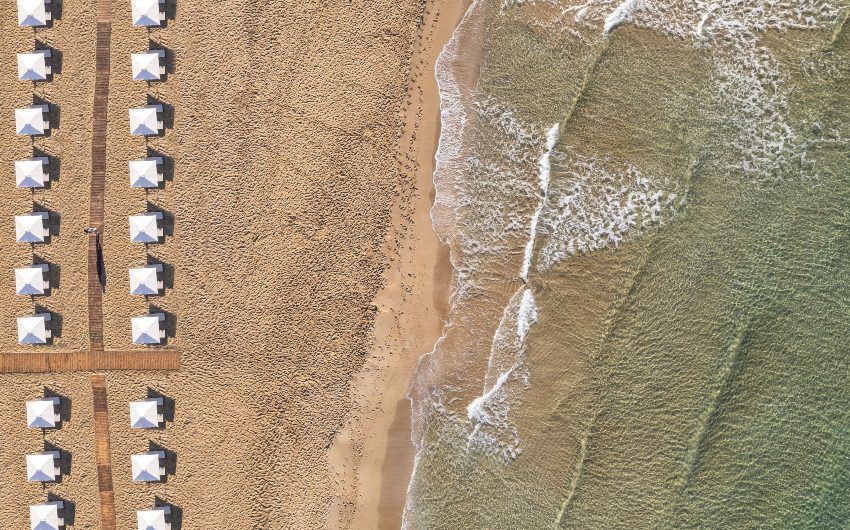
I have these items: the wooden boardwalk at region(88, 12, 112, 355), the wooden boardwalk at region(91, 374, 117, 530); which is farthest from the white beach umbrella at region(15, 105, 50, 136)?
the wooden boardwalk at region(91, 374, 117, 530)

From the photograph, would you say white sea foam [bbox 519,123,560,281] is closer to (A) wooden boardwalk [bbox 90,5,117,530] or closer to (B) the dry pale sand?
(B) the dry pale sand

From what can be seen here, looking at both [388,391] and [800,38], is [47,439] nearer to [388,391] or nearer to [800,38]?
[388,391]

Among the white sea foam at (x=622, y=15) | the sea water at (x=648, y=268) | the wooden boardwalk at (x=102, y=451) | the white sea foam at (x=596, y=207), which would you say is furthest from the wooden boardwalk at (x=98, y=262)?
the white sea foam at (x=622, y=15)

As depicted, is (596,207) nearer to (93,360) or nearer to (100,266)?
(100,266)

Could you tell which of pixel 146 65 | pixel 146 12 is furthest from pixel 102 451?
pixel 146 12

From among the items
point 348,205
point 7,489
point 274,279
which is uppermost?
point 348,205

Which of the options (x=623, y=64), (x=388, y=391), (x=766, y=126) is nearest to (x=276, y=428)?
(x=388, y=391)
